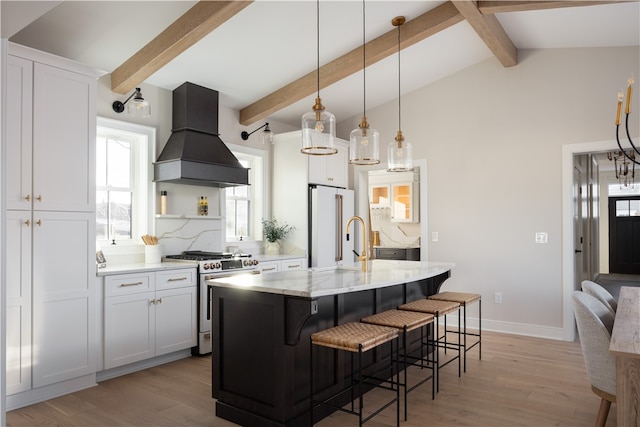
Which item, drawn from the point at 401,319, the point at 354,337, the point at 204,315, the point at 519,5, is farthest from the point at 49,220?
the point at 519,5

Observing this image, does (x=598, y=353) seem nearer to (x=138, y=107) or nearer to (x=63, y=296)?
(x=63, y=296)

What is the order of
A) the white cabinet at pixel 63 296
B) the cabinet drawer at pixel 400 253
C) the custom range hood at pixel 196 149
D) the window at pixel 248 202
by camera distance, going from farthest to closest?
the cabinet drawer at pixel 400 253
the window at pixel 248 202
the custom range hood at pixel 196 149
the white cabinet at pixel 63 296

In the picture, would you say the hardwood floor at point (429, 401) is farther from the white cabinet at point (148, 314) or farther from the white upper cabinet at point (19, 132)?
the white upper cabinet at point (19, 132)

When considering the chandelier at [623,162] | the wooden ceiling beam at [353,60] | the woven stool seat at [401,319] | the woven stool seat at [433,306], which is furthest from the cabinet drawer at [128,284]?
the chandelier at [623,162]

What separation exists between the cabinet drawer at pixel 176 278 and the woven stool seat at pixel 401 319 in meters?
1.86

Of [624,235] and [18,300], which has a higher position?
[624,235]

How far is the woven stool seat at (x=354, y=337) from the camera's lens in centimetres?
248

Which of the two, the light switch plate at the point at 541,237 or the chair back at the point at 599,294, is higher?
the light switch plate at the point at 541,237

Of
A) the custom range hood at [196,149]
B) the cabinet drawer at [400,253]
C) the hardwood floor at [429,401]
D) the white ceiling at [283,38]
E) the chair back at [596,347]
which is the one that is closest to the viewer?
the chair back at [596,347]

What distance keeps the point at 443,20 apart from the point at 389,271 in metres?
2.41

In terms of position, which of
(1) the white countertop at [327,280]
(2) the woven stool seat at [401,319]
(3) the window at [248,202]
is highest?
(3) the window at [248,202]

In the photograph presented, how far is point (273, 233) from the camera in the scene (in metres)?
5.63

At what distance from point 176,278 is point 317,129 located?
2049 millimetres

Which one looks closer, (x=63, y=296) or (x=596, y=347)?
(x=596, y=347)
